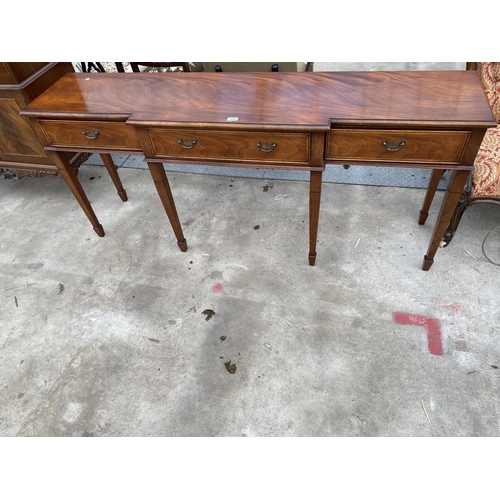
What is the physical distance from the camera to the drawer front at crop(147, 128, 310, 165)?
1.85 metres

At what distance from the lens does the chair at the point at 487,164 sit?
2.17 meters

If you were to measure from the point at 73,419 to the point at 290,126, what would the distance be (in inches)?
73.1

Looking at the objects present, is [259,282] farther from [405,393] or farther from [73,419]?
[73,419]

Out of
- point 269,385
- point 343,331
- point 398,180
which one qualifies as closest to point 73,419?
point 269,385

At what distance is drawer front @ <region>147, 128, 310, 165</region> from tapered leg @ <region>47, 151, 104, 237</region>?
76 cm

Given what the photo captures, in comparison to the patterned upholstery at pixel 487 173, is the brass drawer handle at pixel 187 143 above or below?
above

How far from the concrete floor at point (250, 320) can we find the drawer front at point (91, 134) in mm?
854

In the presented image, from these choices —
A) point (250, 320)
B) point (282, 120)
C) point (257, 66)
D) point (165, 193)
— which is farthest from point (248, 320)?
point (257, 66)

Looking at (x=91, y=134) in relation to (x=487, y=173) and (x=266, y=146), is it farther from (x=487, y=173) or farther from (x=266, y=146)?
(x=487, y=173)

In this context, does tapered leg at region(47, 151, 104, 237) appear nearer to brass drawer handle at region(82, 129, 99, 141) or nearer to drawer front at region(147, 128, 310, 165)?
brass drawer handle at region(82, 129, 99, 141)

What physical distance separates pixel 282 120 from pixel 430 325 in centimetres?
143

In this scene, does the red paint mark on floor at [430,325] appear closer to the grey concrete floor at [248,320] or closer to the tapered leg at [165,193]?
the grey concrete floor at [248,320]

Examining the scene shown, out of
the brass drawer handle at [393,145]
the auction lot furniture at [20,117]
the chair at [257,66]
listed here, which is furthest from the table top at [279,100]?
the chair at [257,66]

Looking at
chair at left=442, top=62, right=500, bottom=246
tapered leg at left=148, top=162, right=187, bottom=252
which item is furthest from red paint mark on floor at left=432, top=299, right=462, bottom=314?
tapered leg at left=148, top=162, right=187, bottom=252
